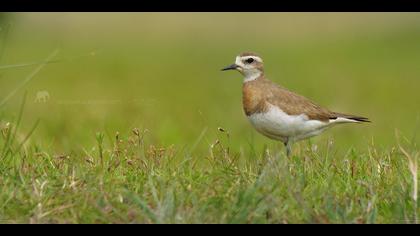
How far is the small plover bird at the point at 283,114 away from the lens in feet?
27.6

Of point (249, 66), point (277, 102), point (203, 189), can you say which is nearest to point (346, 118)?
point (277, 102)

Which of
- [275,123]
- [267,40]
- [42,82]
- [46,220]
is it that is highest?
[267,40]

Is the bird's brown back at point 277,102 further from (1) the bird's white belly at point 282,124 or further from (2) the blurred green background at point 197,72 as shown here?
(2) the blurred green background at point 197,72

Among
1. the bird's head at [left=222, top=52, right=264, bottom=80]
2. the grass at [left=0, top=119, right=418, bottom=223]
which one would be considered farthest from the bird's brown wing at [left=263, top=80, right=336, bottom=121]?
the grass at [left=0, top=119, right=418, bottom=223]

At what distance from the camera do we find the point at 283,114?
27.7 ft

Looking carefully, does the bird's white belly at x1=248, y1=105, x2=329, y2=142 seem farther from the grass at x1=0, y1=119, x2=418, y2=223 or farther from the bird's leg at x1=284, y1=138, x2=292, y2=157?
the grass at x1=0, y1=119, x2=418, y2=223

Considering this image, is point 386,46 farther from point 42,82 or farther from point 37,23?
point 37,23

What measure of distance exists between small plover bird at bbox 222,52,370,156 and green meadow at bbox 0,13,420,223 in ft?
0.62

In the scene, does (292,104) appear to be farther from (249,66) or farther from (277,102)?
(249,66)

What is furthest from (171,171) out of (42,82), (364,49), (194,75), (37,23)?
(37,23)

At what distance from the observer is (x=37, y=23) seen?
37.5m

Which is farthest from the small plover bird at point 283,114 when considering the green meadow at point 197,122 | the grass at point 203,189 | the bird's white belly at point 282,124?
the grass at point 203,189

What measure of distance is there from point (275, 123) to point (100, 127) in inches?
176

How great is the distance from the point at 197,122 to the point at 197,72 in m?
8.85
